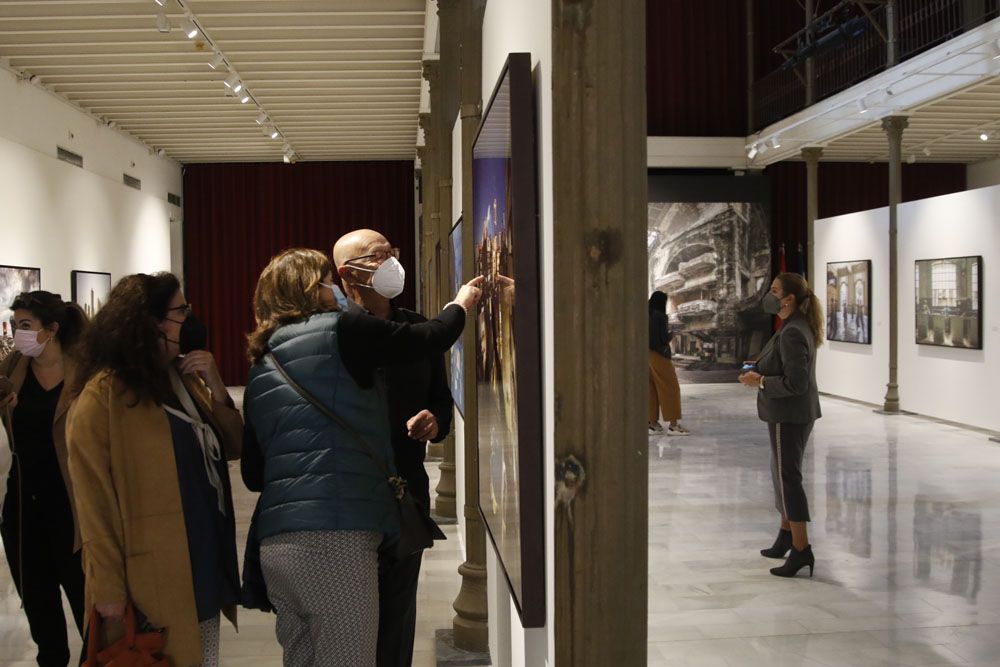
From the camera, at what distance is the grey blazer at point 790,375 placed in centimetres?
611

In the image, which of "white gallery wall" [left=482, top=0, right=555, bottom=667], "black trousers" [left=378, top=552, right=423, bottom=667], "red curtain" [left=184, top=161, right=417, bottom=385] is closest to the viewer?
"white gallery wall" [left=482, top=0, right=555, bottom=667]

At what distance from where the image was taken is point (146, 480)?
3008 mm

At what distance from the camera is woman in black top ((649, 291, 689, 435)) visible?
40.8ft

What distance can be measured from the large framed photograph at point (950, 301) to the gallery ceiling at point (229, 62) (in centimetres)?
863

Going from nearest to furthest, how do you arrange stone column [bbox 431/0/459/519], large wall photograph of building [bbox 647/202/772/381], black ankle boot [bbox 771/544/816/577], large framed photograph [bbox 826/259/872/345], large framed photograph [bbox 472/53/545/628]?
large framed photograph [bbox 472/53/545/628], black ankle boot [bbox 771/544/816/577], stone column [bbox 431/0/459/519], large framed photograph [bbox 826/259/872/345], large wall photograph of building [bbox 647/202/772/381]

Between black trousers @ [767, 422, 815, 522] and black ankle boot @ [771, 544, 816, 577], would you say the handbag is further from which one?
black ankle boot @ [771, 544, 816, 577]

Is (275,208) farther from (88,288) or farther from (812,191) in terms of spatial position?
(812,191)

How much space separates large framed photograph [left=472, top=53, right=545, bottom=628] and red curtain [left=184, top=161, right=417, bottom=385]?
20.4 m

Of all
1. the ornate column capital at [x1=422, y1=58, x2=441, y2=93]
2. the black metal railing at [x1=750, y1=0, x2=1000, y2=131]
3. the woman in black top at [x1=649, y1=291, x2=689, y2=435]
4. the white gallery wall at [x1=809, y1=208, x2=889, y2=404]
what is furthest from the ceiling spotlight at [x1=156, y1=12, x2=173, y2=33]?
the white gallery wall at [x1=809, y1=208, x2=889, y2=404]

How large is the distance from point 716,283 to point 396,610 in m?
19.7

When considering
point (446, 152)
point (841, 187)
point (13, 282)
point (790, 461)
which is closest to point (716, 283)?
point (841, 187)

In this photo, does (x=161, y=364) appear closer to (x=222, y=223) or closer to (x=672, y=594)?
(x=672, y=594)

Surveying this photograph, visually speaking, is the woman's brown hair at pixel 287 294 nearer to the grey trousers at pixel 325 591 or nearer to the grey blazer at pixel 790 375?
the grey trousers at pixel 325 591

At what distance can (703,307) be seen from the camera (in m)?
22.3
